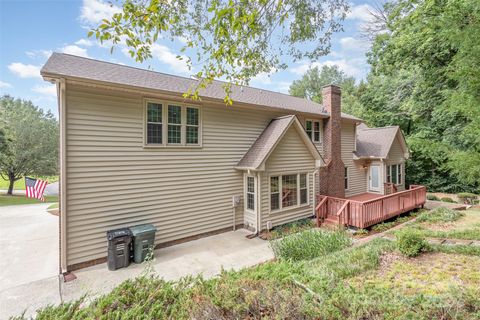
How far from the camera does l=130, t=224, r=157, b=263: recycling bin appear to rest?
22.6 feet

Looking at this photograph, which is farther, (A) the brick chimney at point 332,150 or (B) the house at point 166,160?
(A) the brick chimney at point 332,150

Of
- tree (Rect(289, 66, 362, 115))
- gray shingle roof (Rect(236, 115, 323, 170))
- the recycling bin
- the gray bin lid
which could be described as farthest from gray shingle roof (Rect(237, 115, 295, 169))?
tree (Rect(289, 66, 362, 115))

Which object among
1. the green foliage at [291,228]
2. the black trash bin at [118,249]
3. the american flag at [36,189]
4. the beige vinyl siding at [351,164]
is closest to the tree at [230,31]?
the black trash bin at [118,249]

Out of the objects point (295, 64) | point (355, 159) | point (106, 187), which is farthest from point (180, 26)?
point (355, 159)

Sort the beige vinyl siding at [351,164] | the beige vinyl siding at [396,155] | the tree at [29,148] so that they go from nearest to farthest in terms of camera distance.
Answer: the beige vinyl siding at [351,164] → the beige vinyl siding at [396,155] → the tree at [29,148]

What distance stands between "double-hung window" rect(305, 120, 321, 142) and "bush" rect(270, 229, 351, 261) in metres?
6.97

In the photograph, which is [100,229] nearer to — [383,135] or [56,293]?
[56,293]

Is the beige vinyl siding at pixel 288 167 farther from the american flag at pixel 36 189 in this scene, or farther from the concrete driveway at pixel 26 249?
the american flag at pixel 36 189

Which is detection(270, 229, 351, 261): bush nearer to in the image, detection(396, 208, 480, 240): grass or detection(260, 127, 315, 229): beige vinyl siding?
detection(260, 127, 315, 229): beige vinyl siding

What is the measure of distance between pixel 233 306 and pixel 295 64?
5986mm

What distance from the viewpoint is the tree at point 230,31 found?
3.62 metres

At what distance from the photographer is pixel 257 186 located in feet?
30.5

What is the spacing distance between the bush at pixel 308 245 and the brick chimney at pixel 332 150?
6.12 m

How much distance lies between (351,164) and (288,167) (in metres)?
7.48
